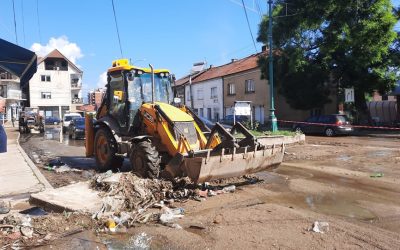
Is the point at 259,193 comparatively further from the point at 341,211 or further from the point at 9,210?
the point at 9,210

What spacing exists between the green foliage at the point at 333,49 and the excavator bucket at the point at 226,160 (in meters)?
22.3

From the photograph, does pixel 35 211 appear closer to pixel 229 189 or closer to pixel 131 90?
pixel 229 189

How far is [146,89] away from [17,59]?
10.8ft

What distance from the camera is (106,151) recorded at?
12.6 metres

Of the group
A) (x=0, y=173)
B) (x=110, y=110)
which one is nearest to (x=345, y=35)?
(x=110, y=110)

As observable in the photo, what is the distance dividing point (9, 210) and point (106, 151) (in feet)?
15.3

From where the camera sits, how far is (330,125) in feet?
95.8

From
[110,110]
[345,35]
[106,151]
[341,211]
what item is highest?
[345,35]

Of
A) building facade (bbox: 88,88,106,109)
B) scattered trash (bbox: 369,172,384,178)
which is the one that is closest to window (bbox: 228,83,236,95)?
building facade (bbox: 88,88,106,109)

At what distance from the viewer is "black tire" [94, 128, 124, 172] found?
1218cm

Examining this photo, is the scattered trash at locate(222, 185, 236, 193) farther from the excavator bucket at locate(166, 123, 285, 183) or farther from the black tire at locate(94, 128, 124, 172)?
the black tire at locate(94, 128, 124, 172)

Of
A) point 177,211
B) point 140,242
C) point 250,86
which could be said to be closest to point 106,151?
point 177,211

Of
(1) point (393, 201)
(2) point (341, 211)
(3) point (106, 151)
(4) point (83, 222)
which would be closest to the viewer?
(4) point (83, 222)

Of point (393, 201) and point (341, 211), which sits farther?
point (393, 201)
